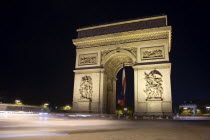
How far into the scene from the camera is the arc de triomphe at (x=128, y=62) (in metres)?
20.5

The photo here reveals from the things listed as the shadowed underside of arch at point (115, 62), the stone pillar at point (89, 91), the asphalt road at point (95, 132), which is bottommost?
the asphalt road at point (95, 132)

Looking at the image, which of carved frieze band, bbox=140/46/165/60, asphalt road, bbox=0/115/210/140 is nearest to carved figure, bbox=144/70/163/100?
carved frieze band, bbox=140/46/165/60

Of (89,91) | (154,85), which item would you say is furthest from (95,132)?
(89,91)

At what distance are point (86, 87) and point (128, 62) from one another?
7.08 meters

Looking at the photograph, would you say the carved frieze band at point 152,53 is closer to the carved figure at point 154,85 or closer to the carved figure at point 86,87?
the carved figure at point 154,85

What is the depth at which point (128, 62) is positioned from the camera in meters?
26.9

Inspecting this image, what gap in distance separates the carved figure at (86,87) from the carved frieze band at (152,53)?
275 inches

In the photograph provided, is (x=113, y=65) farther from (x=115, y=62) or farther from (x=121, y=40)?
(x=121, y=40)

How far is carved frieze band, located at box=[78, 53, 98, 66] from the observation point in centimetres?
2448

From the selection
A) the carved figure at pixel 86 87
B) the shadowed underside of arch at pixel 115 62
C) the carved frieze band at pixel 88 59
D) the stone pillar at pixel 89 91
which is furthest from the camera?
the carved frieze band at pixel 88 59

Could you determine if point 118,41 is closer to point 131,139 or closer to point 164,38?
point 164,38

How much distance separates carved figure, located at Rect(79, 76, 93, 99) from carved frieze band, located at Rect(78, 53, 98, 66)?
1960mm

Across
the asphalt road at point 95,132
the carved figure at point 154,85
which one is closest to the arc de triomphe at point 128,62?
the carved figure at point 154,85

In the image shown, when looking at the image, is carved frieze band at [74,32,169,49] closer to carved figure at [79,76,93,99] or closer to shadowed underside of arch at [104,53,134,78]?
shadowed underside of arch at [104,53,134,78]
